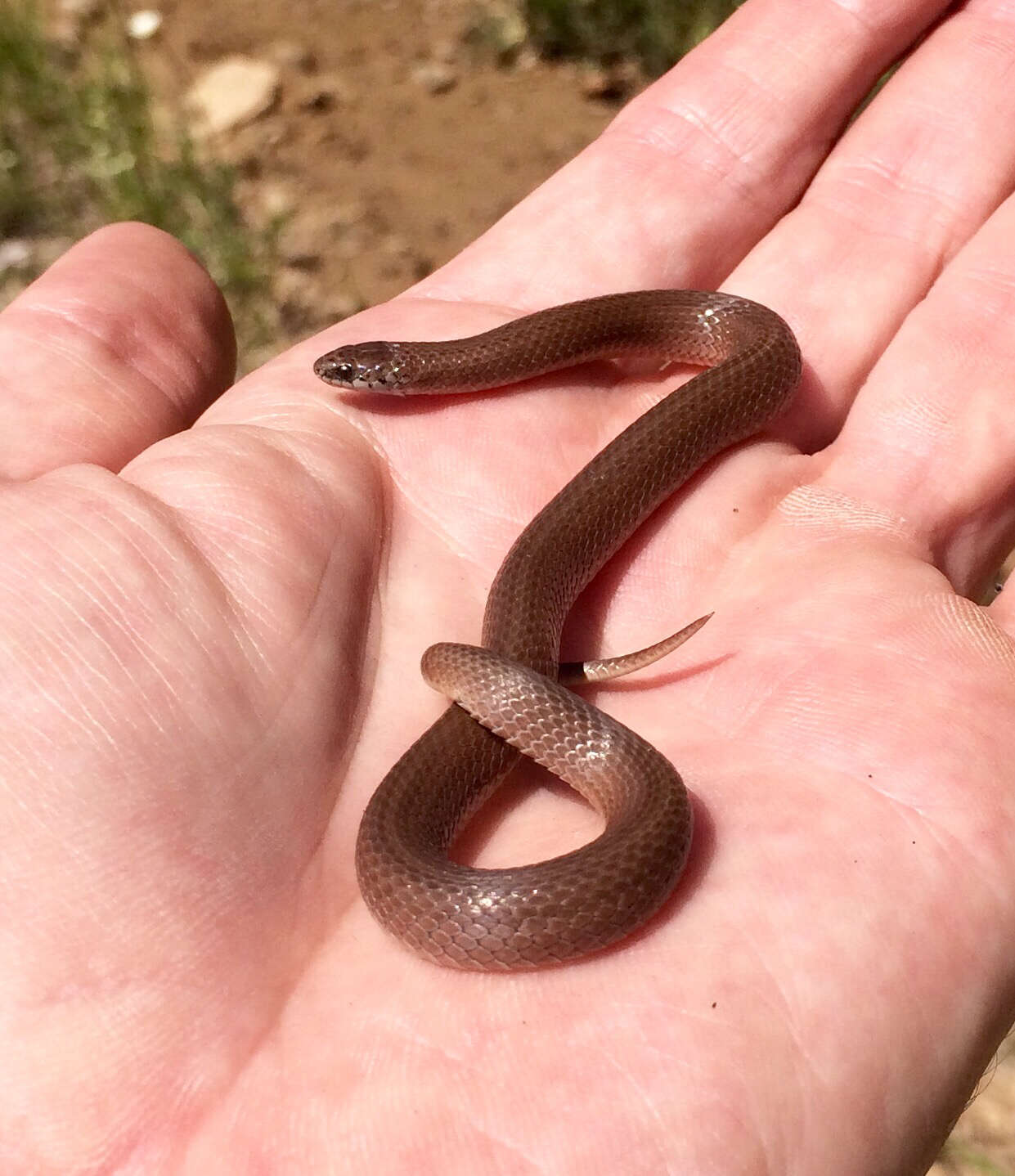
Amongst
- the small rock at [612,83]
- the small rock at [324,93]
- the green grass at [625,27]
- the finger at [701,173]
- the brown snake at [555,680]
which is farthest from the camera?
the small rock at [324,93]

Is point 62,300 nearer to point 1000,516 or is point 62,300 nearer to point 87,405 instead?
point 87,405

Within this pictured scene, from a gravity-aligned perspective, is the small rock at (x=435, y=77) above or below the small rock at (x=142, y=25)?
below

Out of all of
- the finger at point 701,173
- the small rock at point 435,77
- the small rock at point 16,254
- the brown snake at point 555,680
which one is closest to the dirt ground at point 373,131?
the small rock at point 435,77

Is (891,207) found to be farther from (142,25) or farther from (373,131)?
(142,25)

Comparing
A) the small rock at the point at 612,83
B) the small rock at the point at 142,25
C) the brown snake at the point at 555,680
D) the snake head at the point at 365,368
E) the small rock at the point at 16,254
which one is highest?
the small rock at the point at 142,25

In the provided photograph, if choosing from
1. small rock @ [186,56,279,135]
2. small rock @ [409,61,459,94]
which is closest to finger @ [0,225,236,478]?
small rock @ [186,56,279,135]

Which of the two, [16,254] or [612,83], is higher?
[612,83]

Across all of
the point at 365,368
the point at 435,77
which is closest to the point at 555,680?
the point at 365,368

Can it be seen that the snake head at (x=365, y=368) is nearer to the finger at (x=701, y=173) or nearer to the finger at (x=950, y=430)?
Answer: the finger at (x=701, y=173)

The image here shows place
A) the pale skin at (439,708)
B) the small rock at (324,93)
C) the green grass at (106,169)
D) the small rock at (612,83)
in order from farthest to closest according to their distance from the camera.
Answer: the small rock at (324,93)
the small rock at (612,83)
the green grass at (106,169)
the pale skin at (439,708)
